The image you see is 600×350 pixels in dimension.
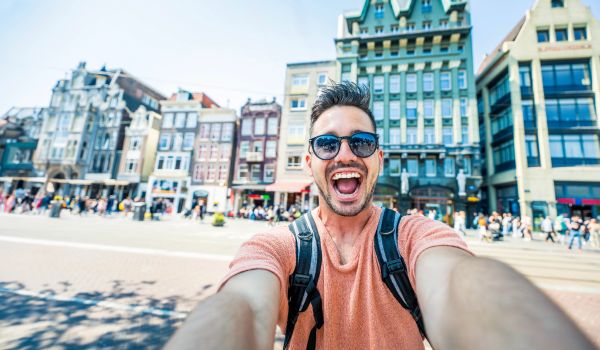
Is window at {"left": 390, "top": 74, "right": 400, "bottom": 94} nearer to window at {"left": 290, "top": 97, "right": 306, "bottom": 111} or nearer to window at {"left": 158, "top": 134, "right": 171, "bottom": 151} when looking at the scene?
window at {"left": 290, "top": 97, "right": 306, "bottom": 111}

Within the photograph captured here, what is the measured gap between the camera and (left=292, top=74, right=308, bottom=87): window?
27875 millimetres

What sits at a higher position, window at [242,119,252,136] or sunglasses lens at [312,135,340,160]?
window at [242,119,252,136]

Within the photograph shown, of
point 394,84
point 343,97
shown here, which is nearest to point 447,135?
point 394,84

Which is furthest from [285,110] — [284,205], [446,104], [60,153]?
[60,153]

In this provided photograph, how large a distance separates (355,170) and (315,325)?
1.18 metres

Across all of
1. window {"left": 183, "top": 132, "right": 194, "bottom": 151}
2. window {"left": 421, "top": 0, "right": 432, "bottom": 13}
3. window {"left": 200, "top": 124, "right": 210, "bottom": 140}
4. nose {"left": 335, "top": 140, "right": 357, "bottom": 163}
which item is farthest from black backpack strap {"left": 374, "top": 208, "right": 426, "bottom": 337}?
window {"left": 421, "top": 0, "right": 432, "bottom": 13}

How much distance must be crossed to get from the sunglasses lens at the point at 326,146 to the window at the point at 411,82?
27000mm

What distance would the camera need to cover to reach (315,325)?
4.35 ft

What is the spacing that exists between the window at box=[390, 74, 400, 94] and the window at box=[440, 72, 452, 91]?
4.09m

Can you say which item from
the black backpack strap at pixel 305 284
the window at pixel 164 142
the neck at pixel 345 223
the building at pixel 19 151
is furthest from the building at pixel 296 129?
the building at pixel 19 151

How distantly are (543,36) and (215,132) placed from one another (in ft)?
117

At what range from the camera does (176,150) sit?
30828mm

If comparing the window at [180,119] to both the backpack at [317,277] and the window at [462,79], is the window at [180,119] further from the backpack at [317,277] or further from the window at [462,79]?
the backpack at [317,277]

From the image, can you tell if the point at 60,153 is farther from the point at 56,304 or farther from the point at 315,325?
the point at 315,325
